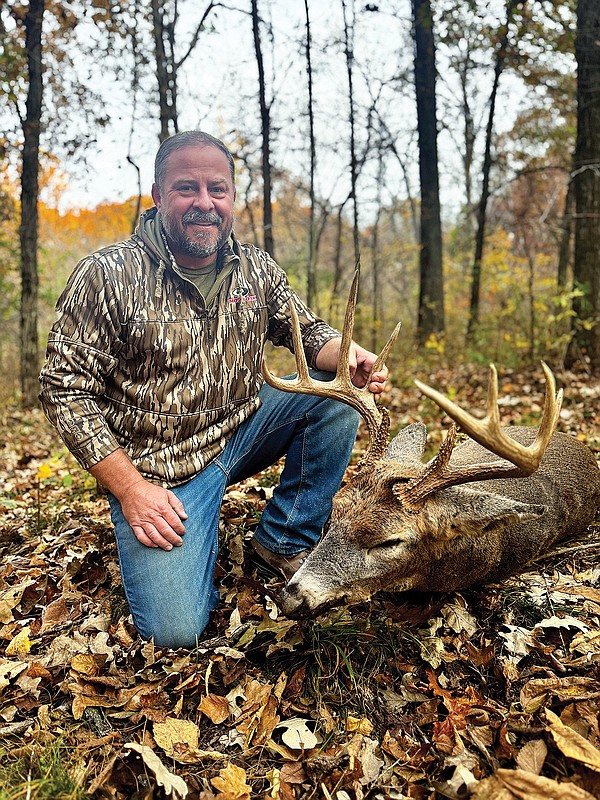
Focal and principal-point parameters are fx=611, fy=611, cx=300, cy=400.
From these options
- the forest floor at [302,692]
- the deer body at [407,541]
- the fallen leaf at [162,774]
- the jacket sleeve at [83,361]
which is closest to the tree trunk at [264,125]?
the jacket sleeve at [83,361]

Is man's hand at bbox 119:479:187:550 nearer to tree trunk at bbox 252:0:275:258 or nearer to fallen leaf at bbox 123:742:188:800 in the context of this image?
fallen leaf at bbox 123:742:188:800

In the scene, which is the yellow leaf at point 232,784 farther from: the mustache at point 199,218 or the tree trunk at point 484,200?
the tree trunk at point 484,200

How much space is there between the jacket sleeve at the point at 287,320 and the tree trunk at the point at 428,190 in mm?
8496

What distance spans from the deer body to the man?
0.72m

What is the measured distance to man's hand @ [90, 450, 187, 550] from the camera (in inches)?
116

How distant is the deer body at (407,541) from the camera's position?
250 cm

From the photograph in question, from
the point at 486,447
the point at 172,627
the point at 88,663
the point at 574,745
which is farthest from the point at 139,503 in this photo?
the point at 574,745

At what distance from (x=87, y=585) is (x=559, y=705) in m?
2.47

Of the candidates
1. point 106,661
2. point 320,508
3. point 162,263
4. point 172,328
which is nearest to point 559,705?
point 320,508

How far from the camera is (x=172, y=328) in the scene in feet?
10.6

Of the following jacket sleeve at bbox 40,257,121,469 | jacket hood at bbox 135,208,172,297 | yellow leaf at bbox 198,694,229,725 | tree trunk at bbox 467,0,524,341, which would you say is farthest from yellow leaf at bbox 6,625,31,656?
tree trunk at bbox 467,0,524,341

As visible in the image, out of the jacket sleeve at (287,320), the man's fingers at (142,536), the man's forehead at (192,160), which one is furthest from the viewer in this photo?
the jacket sleeve at (287,320)

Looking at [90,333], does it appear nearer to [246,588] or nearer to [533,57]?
[246,588]

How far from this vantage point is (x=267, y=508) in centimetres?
364
